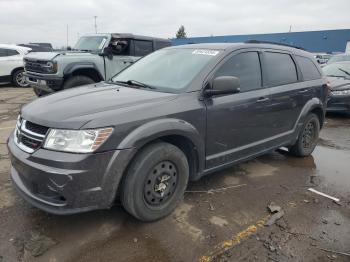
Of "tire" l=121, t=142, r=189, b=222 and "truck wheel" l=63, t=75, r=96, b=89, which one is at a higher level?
"truck wheel" l=63, t=75, r=96, b=89

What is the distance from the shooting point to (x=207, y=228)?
330 centimetres

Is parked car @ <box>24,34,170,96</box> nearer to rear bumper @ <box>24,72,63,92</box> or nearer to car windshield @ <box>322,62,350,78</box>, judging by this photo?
rear bumper @ <box>24,72,63,92</box>

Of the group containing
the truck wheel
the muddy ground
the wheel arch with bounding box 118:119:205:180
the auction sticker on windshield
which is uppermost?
the auction sticker on windshield

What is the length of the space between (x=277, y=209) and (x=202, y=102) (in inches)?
57.2

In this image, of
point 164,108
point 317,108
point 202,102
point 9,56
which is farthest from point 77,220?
point 9,56

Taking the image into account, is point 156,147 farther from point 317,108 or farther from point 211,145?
point 317,108

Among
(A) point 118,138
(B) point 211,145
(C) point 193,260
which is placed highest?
(A) point 118,138

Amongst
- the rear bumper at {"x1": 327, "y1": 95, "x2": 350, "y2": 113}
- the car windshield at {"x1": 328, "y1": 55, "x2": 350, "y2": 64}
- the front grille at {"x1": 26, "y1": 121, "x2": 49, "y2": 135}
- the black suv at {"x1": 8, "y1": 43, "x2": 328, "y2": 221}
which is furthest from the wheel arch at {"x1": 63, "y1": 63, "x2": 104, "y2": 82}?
the car windshield at {"x1": 328, "y1": 55, "x2": 350, "y2": 64}

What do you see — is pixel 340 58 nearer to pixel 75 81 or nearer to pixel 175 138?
pixel 75 81

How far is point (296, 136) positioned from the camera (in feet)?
17.0

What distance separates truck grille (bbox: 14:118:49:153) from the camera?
9.54 feet

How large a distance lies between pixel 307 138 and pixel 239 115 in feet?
7.22

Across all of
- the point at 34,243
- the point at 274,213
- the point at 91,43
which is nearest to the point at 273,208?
the point at 274,213

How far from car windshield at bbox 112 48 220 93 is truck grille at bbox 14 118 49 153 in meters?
1.31
